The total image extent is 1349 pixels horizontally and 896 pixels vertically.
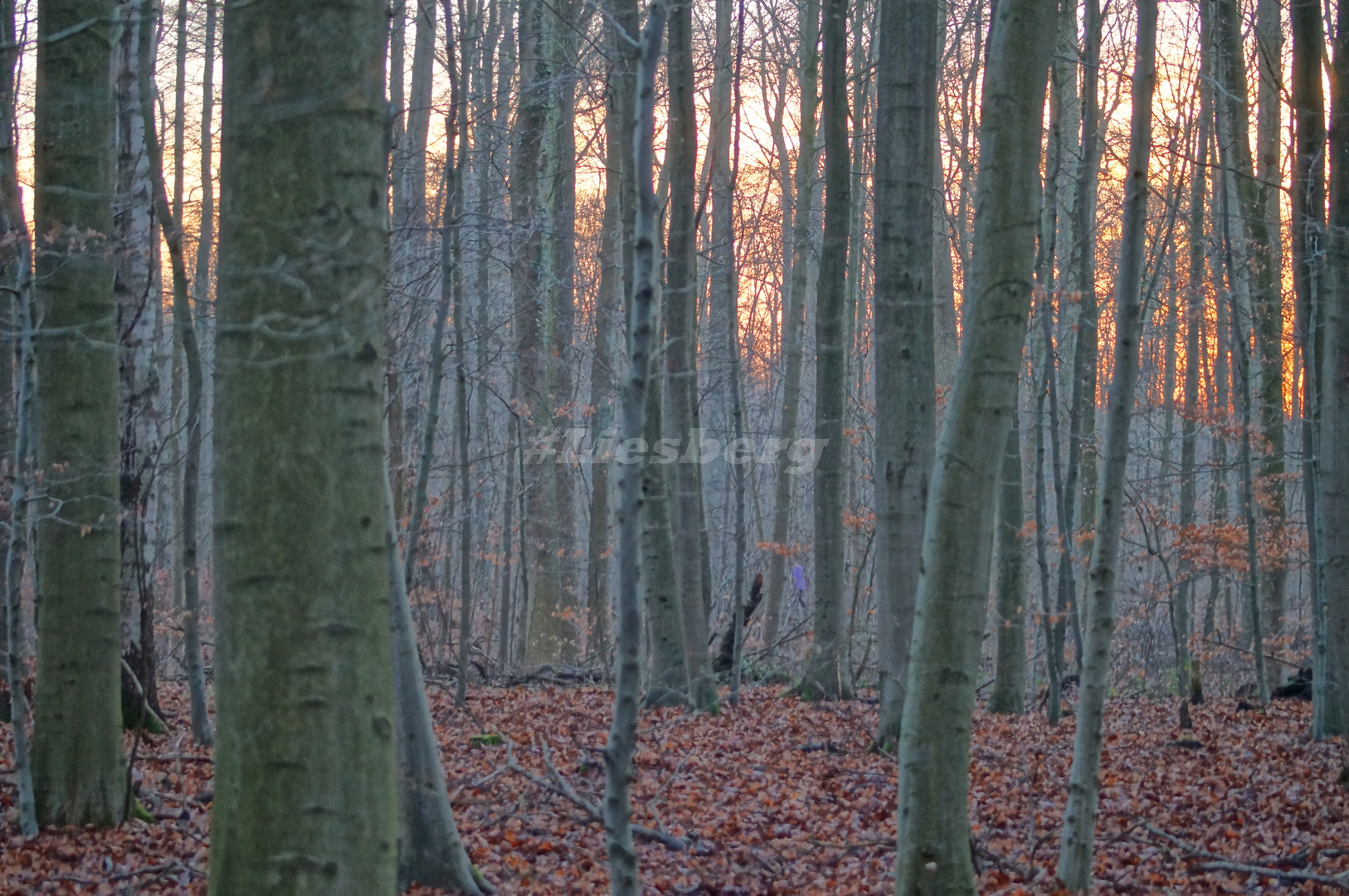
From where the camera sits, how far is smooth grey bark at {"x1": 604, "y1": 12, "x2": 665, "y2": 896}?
3.04 m

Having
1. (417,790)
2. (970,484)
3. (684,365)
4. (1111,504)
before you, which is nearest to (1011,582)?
(684,365)

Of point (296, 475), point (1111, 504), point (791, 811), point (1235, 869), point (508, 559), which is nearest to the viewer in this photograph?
point (296, 475)

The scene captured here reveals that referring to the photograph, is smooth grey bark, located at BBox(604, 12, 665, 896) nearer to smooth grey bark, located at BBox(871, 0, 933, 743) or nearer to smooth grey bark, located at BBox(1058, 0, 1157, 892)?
smooth grey bark, located at BBox(1058, 0, 1157, 892)

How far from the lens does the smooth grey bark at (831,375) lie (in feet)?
33.9

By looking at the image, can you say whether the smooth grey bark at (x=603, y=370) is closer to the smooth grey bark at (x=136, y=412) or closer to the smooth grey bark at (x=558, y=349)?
the smooth grey bark at (x=558, y=349)

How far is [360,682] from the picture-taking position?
2432 mm

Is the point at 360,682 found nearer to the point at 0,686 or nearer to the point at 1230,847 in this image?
the point at 1230,847

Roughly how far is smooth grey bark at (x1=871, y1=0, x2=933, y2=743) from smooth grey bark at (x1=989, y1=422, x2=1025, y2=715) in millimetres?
3065

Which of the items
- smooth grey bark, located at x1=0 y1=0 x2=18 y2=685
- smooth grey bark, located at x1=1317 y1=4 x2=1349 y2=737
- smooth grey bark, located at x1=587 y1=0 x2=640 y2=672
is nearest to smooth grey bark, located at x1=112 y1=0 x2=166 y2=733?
smooth grey bark, located at x1=0 y1=0 x2=18 y2=685

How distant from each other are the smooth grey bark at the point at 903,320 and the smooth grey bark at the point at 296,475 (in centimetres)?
568

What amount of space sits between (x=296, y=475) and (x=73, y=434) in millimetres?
3281

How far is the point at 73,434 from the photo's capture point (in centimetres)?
499

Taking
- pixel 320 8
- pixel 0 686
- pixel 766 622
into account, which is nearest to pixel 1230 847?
pixel 320 8

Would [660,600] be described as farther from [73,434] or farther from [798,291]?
[798,291]
